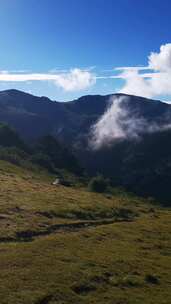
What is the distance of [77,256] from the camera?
40.2m

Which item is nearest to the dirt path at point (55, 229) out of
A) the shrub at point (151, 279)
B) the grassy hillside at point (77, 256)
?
the grassy hillside at point (77, 256)

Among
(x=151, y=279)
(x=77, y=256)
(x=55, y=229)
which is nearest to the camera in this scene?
(x=151, y=279)

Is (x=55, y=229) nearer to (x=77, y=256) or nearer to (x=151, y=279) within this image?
(x=77, y=256)

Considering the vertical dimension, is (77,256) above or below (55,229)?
below

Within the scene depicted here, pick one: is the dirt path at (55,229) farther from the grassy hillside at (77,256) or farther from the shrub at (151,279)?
the shrub at (151,279)

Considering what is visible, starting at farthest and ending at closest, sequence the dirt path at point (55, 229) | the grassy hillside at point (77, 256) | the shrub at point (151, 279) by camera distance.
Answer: the dirt path at point (55, 229)
the shrub at point (151, 279)
the grassy hillside at point (77, 256)

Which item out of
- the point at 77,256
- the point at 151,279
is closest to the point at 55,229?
the point at 77,256

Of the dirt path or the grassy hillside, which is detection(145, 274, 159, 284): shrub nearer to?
the grassy hillside

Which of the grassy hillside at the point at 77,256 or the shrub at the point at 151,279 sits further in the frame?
the shrub at the point at 151,279

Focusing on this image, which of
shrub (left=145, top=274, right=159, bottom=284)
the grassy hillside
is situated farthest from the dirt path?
shrub (left=145, top=274, right=159, bottom=284)

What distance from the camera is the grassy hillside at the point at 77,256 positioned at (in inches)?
1200

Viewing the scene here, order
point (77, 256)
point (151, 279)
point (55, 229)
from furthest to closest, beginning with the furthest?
point (55, 229) < point (77, 256) < point (151, 279)

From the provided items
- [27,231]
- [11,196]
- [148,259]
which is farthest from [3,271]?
[11,196]

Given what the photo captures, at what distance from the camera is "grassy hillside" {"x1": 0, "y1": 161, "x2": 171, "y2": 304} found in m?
30.5
